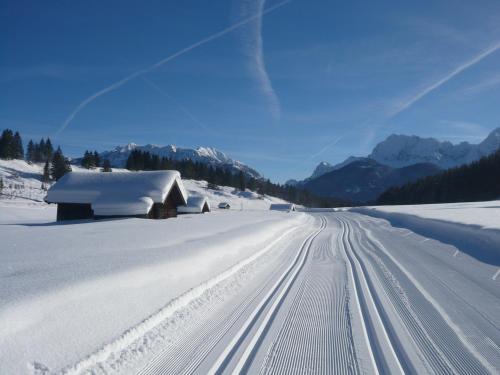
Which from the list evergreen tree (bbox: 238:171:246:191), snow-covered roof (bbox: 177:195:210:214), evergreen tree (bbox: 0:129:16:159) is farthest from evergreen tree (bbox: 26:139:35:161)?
snow-covered roof (bbox: 177:195:210:214)

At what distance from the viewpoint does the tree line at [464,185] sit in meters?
77.9

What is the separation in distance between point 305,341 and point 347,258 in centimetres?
715

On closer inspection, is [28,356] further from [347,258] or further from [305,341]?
[347,258]

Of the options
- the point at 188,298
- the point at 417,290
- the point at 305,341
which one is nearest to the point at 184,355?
the point at 305,341

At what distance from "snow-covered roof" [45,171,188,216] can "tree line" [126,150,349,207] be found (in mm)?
67840

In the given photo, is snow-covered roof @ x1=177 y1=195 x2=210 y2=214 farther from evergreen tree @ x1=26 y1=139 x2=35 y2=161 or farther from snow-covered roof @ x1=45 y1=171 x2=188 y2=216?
evergreen tree @ x1=26 y1=139 x2=35 y2=161

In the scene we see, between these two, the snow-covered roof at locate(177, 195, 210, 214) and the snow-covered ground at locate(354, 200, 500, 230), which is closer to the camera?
the snow-covered ground at locate(354, 200, 500, 230)

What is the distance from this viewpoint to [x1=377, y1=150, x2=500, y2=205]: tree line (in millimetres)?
77938

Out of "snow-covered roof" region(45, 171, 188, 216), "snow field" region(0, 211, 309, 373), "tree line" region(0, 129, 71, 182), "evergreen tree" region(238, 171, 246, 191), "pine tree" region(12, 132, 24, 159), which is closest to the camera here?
"snow field" region(0, 211, 309, 373)

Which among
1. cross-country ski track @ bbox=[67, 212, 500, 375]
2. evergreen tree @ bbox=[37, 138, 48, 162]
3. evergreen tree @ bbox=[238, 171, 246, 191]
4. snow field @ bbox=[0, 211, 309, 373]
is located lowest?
cross-country ski track @ bbox=[67, 212, 500, 375]

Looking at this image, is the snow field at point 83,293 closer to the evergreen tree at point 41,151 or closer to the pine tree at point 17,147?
the pine tree at point 17,147

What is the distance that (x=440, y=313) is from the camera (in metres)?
5.81

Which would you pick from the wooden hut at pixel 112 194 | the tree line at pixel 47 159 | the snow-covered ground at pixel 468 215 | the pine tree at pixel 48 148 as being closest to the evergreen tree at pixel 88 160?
the tree line at pixel 47 159

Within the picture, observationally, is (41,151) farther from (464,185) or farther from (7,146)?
(464,185)
